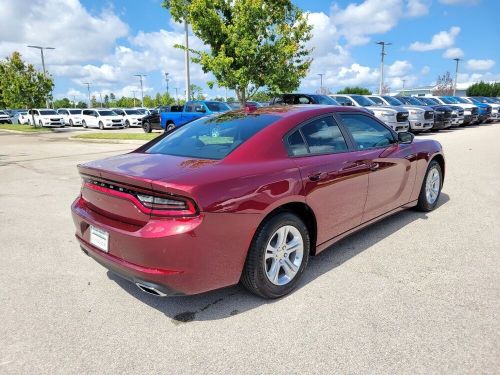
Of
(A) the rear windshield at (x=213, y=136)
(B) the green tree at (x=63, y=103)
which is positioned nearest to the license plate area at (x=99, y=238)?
(A) the rear windshield at (x=213, y=136)

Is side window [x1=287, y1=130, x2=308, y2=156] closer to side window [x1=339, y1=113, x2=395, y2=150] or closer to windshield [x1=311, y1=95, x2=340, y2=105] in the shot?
side window [x1=339, y1=113, x2=395, y2=150]

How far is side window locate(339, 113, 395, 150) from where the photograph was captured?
398 centimetres

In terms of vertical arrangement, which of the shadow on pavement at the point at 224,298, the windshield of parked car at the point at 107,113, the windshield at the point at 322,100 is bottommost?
the shadow on pavement at the point at 224,298

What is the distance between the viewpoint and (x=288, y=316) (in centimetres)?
288

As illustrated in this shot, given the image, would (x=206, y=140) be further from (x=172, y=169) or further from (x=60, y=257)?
(x=60, y=257)

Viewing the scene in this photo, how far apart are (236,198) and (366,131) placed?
6.97 ft

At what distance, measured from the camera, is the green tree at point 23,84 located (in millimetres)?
30186

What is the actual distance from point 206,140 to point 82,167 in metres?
1.07

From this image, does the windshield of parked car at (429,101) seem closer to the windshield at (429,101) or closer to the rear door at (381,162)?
the windshield at (429,101)

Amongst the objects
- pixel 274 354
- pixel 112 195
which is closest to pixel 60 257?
pixel 112 195

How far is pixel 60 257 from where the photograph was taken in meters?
4.05

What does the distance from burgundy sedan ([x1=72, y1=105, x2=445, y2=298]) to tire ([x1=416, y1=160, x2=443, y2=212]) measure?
1197mm

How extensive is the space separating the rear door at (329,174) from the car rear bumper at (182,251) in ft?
2.45

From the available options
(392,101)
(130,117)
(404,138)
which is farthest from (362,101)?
(130,117)
